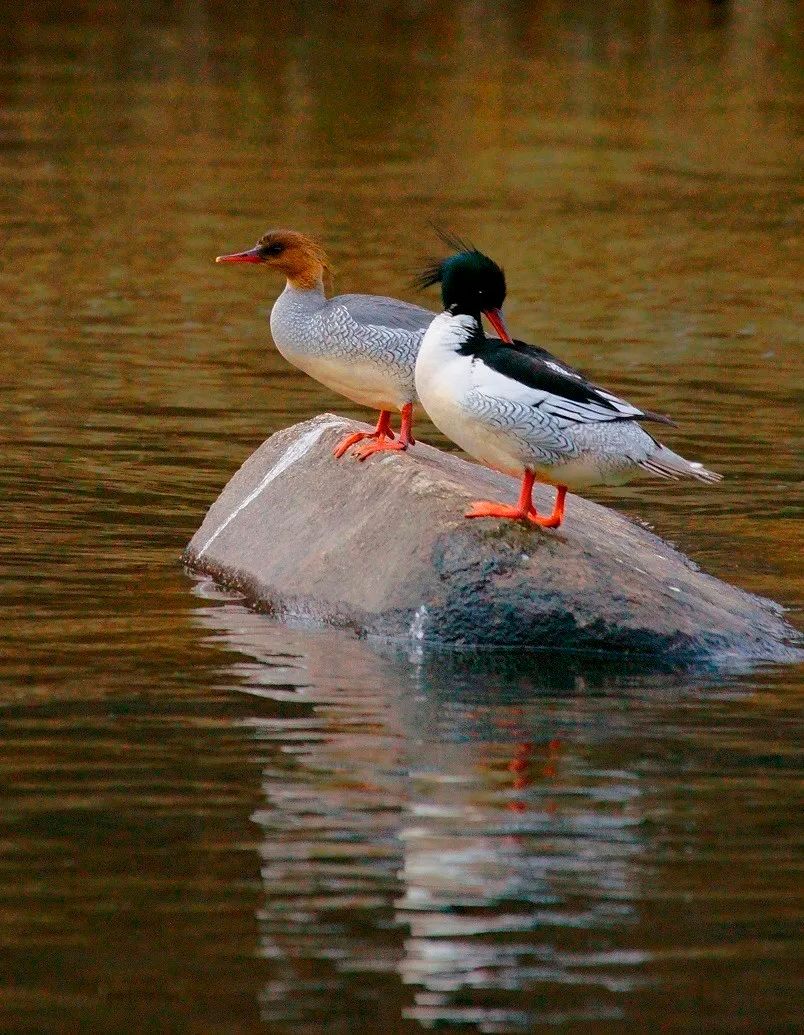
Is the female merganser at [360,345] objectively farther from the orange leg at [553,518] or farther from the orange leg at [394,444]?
the orange leg at [553,518]

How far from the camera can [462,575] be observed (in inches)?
352

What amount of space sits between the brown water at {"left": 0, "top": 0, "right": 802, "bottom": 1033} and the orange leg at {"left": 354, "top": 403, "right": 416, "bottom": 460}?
100cm

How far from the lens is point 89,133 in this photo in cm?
3005

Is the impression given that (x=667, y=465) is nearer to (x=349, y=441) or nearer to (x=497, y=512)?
(x=497, y=512)

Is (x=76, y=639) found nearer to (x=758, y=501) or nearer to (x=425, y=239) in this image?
(x=758, y=501)

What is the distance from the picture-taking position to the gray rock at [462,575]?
8.90m

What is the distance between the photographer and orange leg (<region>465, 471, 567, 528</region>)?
29.7 ft

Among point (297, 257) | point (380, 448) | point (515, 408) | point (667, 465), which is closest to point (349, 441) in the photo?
point (380, 448)

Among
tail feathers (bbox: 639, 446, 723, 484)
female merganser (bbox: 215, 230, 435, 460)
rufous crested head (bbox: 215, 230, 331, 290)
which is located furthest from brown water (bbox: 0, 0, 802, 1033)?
rufous crested head (bbox: 215, 230, 331, 290)

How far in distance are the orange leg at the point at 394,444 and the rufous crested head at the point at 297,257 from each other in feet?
3.15

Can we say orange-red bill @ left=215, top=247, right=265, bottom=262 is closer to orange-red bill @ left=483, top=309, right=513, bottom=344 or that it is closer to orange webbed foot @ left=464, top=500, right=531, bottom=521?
orange-red bill @ left=483, top=309, right=513, bottom=344

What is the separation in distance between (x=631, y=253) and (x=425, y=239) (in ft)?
7.44

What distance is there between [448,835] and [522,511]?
269 cm

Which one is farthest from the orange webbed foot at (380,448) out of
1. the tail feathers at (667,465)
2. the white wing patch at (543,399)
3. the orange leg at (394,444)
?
the tail feathers at (667,465)
